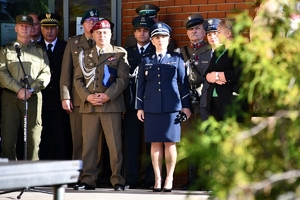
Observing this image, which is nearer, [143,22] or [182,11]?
[143,22]

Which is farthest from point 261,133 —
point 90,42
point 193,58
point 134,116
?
point 90,42

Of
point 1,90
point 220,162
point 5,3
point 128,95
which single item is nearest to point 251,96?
point 220,162

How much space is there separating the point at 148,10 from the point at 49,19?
1.40m

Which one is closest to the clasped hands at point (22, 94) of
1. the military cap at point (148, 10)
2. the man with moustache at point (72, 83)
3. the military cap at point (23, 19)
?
the man with moustache at point (72, 83)

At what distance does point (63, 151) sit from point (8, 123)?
921 millimetres

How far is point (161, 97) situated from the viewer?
8195 millimetres

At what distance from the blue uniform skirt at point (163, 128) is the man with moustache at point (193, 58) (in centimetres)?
37

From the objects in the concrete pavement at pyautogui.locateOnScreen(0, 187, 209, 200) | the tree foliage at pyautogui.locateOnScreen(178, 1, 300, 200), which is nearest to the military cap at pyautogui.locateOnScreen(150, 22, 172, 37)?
the concrete pavement at pyautogui.locateOnScreen(0, 187, 209, 200)

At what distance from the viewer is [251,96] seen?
7.93 feet

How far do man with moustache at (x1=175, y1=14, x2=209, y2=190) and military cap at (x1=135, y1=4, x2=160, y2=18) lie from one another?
1.79 feet

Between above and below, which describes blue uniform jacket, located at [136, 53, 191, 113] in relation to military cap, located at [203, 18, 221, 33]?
below

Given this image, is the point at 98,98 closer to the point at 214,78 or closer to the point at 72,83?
the point at 72,83

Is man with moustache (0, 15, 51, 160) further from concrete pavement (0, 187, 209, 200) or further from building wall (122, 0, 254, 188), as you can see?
building wall (122, 0, 254, 188)

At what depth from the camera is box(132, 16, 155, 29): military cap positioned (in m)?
9.00
